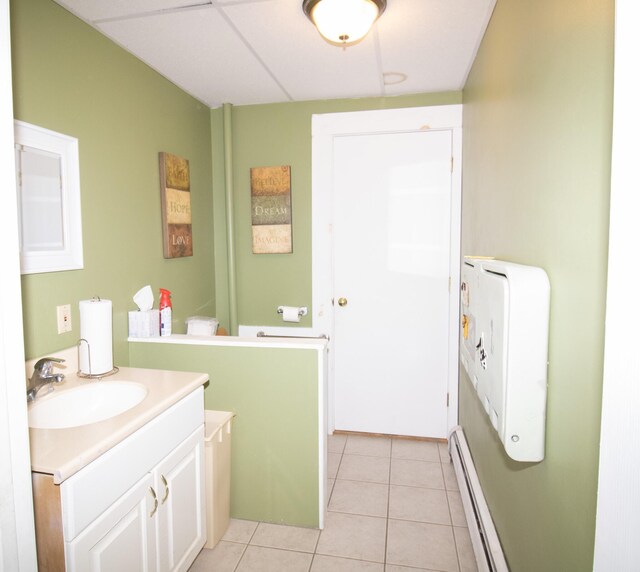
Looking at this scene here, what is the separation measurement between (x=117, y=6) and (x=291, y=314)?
1907 mm

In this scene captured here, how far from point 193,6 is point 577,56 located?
1.48 metres

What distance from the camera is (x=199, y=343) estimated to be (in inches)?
81.9

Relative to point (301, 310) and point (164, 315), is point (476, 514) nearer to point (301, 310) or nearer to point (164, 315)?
point (301, 310)

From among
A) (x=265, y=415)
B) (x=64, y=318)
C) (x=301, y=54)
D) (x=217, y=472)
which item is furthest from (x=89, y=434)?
(x=301, y=54)

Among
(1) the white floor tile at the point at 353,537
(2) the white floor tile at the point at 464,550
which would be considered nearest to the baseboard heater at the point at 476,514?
(2) the white floor tile at the point at 464,550

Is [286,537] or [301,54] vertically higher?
[301,54]

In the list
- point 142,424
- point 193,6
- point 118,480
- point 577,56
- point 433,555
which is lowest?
point 433,555

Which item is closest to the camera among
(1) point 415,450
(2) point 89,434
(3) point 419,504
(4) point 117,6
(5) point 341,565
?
(2) point 89,434

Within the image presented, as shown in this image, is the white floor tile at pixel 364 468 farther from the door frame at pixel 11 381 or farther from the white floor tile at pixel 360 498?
the door frame at pixel 11 381

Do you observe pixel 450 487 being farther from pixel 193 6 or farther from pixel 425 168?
pixel 193 6

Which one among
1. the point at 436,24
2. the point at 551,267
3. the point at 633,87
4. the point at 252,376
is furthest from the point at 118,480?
the point at 436,24

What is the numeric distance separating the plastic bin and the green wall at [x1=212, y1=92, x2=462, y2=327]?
113cm

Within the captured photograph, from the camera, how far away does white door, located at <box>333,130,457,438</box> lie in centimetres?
285

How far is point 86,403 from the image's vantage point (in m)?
1.66
